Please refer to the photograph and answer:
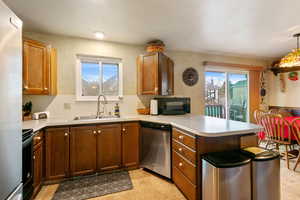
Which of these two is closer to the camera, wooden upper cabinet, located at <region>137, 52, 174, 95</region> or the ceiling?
the ceiling

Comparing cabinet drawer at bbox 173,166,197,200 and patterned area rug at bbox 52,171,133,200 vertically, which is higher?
cabinet drawer at bbox 173,166,197,200

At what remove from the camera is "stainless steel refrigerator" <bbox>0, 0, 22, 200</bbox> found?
83 cm

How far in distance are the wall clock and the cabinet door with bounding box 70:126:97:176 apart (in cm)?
242

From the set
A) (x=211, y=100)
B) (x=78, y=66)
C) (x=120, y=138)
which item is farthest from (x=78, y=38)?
(x=211, y=100)

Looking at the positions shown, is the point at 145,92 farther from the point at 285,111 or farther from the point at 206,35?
the point at 285,111

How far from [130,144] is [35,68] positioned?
1.95 metres

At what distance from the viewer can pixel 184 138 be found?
6.17 feet

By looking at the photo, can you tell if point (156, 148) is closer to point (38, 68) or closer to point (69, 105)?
point (69, 105)

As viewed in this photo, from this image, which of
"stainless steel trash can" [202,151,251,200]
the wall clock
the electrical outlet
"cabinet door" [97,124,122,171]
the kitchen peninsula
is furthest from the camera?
the wall clock

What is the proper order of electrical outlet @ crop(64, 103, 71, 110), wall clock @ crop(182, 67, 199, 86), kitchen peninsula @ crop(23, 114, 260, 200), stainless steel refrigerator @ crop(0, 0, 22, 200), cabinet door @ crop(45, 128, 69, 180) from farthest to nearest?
1. wall clock @ crop(182, 67, 199, 86)
2. electrical outlet @ crop(64, 103, 71, 110)
3. cabinet door @ crop(45, 128, 69, 180)
4. kitchen peninsula @ crop(23, 114, 260, 200)
5. stainless steel refrigerator @ crop(0, 0, 22, 200)

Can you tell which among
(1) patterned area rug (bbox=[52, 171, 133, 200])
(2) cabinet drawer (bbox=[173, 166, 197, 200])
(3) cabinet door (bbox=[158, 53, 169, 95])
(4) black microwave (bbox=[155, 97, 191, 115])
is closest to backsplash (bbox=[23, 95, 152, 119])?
(4) black microwave (bbox=[155, 97, 191, 115])

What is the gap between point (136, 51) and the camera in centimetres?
325

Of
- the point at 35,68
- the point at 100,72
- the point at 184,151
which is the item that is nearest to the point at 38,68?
the point at 35,68

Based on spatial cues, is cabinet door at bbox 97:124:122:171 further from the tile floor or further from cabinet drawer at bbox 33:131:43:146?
cabinet drawer at bbox 33:131:43:146
